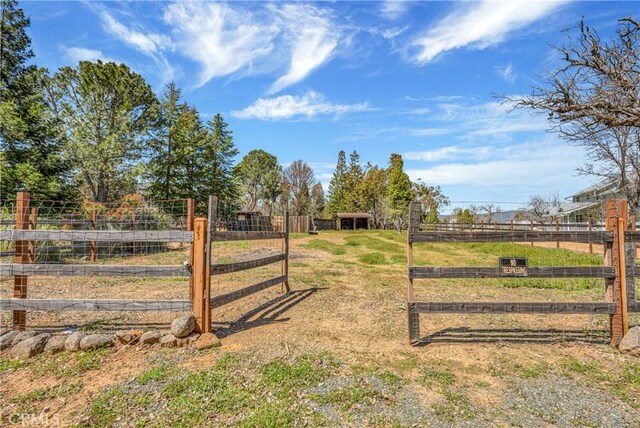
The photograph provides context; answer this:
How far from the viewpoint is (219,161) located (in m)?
33.5

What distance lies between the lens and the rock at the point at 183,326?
4.16 meters

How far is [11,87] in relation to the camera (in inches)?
670

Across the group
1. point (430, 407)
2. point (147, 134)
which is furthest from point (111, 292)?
point (147, 134)

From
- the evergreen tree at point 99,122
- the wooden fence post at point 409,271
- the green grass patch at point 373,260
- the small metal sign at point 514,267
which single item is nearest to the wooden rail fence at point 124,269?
the wooden fence post at point 409,271

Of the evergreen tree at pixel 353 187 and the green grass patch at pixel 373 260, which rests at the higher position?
the evergreen tree at pixel 353 187

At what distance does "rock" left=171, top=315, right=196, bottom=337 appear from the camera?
13.7 ft

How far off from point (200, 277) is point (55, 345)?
1807mm

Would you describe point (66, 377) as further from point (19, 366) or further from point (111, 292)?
point (111, 292)

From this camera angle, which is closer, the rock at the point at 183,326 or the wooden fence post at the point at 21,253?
the rock at the point at 183,326

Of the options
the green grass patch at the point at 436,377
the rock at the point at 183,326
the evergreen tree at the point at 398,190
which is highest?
the evergreen tree at the point at 398,190

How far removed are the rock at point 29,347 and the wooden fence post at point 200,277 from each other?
1.73 meters

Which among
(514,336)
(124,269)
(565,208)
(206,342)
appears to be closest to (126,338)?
(124,269)

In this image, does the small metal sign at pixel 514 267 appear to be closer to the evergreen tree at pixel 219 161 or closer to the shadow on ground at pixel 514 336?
the shadow on ground at pixel 514 336

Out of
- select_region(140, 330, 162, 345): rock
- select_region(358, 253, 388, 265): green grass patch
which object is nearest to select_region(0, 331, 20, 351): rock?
select_region(140, 330, 162, 345): rock
